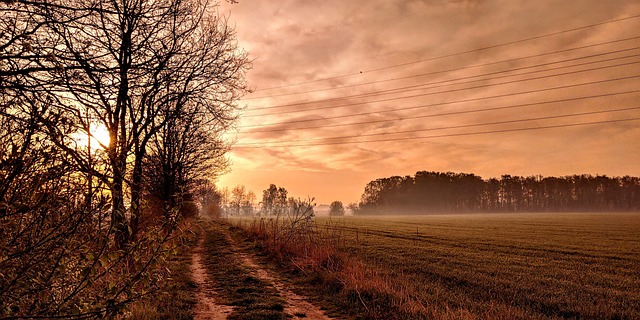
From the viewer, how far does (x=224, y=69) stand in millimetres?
13492

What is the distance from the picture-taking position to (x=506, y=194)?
178 meters

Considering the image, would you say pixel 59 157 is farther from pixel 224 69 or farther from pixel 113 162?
pixel 224 69

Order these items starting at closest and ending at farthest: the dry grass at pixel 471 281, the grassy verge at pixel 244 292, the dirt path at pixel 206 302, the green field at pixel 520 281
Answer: the dirt path at pixel 206 302
the grassy verge at pixel 244 292
the dry grass at pixel 471 281
the green field at pixel 520 281

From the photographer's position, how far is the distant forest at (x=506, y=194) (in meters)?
165

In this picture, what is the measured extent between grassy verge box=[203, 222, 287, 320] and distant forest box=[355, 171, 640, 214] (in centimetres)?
18406

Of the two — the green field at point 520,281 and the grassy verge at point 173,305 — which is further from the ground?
the grassy verge at point 173,305

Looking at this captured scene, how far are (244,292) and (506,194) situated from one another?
7536 inches

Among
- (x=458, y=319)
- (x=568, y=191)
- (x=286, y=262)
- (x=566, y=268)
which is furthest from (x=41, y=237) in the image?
A: (x=568, y=191)

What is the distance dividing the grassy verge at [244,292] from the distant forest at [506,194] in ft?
604

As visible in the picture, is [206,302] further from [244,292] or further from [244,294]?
[244,292]

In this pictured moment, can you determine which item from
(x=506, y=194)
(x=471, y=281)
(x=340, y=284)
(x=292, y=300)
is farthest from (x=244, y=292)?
(x=506, y=194)

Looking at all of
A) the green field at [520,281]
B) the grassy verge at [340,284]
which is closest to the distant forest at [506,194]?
the green field at [520,281]

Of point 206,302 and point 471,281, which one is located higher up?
point 206,302

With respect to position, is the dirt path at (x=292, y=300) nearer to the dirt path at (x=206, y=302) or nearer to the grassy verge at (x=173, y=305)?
the dirt path at (x=206, y=302)
